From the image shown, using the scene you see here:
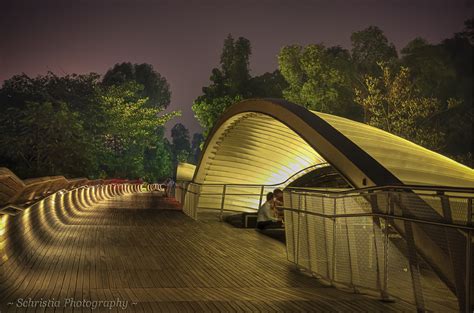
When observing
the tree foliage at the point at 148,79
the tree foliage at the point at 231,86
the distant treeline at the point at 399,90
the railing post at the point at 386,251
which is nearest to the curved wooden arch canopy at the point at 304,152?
the railing post at the point at 386,251

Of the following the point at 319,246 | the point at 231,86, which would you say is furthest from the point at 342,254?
the point at 231,86

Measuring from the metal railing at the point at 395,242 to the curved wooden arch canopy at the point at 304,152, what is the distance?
6.16 ft

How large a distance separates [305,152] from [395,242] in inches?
655

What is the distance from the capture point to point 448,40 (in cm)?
6519

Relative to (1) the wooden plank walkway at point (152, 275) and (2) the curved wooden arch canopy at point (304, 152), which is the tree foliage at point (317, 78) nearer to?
(2) the curved wooden arch canopy at point (304, 152)

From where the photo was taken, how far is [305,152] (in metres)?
24.2

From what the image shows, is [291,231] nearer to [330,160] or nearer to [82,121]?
[330,160]

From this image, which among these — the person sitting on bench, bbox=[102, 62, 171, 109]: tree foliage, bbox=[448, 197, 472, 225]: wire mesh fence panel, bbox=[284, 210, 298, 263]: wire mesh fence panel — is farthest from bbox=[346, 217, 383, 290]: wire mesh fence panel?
bbox=[102, 62, 171, 109]: tree foliage

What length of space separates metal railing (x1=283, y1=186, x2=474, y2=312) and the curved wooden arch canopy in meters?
1.88

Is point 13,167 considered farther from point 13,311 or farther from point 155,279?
point 13,311

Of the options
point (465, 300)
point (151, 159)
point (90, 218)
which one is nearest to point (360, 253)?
point (465, 300)

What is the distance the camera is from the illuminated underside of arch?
12.2 metres

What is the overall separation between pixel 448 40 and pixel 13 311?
63.9 m

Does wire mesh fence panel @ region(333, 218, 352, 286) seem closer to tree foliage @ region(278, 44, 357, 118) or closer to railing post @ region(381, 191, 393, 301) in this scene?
railing post @ region(381, 191, 393, 301)
